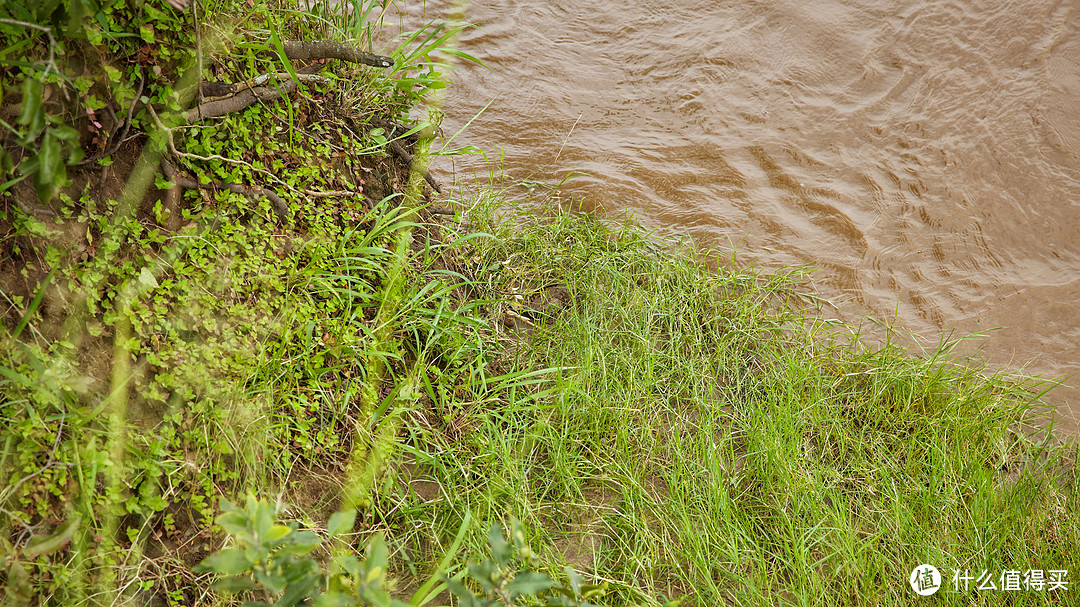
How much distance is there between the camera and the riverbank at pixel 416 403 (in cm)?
185

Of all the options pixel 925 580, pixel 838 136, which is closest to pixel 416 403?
pixel 925 580

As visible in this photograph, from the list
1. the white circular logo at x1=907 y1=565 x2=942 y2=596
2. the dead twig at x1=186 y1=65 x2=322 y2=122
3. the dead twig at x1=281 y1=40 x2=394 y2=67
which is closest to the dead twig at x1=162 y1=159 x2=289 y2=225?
the dead twig at x1=186 y1=65 x2=322 y2=122

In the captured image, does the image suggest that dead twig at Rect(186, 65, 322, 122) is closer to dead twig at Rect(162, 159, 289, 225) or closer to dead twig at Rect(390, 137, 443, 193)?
dead twig at Rect(162, 159, 289, 225)

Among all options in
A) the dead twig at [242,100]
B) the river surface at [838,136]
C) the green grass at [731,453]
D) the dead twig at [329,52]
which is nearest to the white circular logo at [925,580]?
the green grass at [731,453]

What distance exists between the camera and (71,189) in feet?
6.48

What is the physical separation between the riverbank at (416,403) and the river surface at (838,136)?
0.51 m

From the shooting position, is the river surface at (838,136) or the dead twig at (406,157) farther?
the river surface at (838,136)

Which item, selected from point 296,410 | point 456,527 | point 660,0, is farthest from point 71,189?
point 660,0

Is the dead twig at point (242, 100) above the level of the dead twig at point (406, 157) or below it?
above

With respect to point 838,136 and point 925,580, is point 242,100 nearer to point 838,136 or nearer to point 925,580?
point 925,580

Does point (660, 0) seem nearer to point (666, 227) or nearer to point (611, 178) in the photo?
point (611, 178)

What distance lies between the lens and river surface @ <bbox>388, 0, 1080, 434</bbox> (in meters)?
3.59

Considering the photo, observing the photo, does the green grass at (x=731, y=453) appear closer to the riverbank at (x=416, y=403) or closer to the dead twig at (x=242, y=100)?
the riverbank at (x=416, y=403)

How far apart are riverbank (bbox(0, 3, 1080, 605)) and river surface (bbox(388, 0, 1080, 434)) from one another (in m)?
0.51
